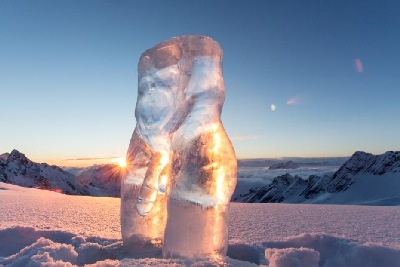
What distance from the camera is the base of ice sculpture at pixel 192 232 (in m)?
2.84

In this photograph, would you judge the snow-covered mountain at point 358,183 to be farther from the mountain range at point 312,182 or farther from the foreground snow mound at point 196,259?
the foreground snow mound at point 196,259

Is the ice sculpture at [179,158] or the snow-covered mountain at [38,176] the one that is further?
the snow-covered mountain at [38,176]

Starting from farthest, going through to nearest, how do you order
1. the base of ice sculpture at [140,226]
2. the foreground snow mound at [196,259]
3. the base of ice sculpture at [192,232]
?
the base of ice sculpture at [140,226] < the base of ice sculpture at [192,232] < the foreground snow mound at [196,259]

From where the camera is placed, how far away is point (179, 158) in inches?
119

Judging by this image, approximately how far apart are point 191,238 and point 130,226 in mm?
738

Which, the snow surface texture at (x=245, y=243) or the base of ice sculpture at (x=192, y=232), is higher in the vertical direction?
the base of ice sculpture at (x=192, y=232)

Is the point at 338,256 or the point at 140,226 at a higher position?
the point at 140,226

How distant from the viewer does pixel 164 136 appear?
3252 mm

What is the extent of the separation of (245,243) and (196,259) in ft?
2.33

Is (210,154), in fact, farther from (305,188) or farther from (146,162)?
(305,188)

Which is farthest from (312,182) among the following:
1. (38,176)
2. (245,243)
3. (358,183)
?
(245,243)

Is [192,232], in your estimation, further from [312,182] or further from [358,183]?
[312,182]

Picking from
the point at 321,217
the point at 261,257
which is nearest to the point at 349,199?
the point at 321,217

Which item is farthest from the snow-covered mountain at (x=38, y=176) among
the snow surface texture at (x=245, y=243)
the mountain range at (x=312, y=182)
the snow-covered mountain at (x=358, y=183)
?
the snow surface texture at (x=245, y=243)
